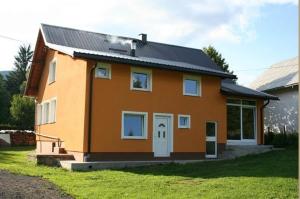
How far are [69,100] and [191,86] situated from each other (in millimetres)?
5869

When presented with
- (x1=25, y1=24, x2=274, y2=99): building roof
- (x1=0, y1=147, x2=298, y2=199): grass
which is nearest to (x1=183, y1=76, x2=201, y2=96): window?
(x1=25, y1=24, x2=274, y2=99): building roof

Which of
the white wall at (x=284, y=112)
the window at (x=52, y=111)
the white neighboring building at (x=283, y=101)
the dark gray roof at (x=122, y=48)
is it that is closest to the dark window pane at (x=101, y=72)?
the dark gray roof at (x=122, y=48)

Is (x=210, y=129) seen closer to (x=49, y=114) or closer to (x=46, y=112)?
(x=49, y=114)

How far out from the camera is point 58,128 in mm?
22812

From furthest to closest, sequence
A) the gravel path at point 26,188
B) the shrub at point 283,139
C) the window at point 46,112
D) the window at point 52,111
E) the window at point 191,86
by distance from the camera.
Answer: the shrub at point 283,139
the window at point 46,112
the window at point 52,111
the window at point 191,86
the gravel path at point 26,188

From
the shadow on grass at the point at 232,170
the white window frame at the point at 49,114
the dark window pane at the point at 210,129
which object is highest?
the white window frame at the point at 49,114

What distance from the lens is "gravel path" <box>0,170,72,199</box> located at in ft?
36.7

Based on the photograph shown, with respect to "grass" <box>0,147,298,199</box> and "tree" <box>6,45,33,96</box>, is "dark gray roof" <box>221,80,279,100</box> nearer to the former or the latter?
"grass" <box>0,147,298,199</box>

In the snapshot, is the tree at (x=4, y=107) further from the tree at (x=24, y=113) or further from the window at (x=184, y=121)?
the window at (x=184, y=121)

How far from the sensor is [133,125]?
20.2 metres

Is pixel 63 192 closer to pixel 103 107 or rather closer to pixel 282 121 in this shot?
pixel 103 107

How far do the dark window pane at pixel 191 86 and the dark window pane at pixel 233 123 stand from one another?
285 cm

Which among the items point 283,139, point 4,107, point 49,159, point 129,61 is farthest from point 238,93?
point 4,107

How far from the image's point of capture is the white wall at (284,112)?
28.1 m
